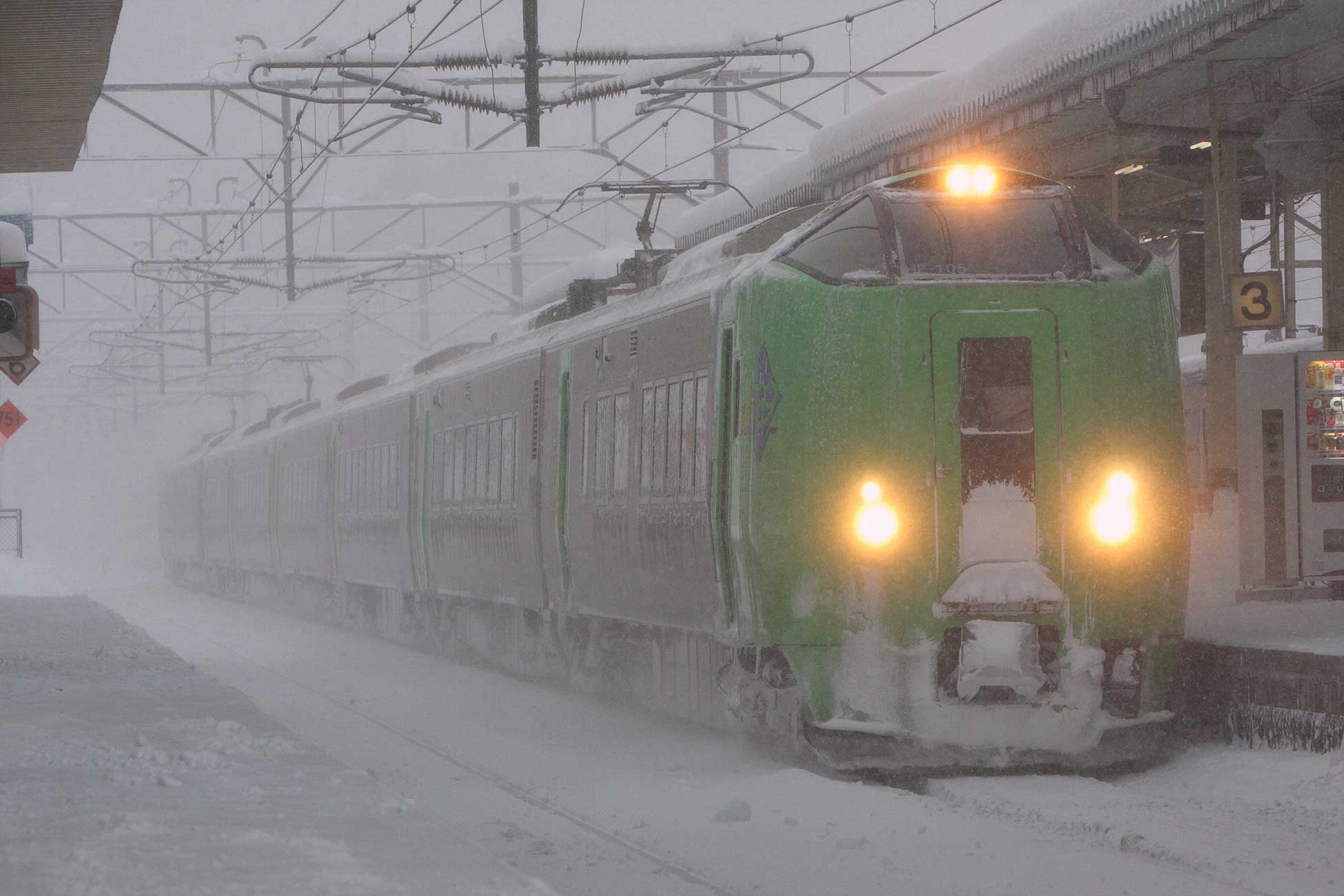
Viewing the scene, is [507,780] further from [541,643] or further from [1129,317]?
[541,643]

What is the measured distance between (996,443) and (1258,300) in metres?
5.53

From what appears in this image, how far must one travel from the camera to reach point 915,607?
998cm

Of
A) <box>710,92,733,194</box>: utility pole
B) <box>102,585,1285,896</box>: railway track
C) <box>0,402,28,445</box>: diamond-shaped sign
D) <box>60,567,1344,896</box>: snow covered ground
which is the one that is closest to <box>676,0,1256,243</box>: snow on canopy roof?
<box>60,567,1344,896</box>: snow covered ground

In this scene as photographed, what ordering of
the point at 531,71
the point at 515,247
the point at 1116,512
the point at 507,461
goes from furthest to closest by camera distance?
the point at 515,247
the point at 507,461
the point at 531,71
the point at 1116,512

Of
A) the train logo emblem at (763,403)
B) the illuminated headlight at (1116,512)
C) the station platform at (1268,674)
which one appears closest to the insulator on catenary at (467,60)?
the train logo emblem at (763,403)

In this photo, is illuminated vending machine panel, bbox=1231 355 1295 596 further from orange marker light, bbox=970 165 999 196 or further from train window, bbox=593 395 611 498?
train window, bbox=593 395 611 498

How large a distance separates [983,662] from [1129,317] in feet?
6.56

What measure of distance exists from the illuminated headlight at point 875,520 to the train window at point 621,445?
119 inches

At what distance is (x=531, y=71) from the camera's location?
15961 mm

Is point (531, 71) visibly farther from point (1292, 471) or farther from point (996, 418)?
point (996, 418)

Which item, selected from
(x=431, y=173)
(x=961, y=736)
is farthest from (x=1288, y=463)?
(x=431, y=173)

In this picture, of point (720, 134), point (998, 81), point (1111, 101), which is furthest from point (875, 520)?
point (720, 134)

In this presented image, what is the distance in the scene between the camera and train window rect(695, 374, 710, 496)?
1114 centimetres

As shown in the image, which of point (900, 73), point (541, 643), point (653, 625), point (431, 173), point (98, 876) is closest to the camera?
point (98, 876)
